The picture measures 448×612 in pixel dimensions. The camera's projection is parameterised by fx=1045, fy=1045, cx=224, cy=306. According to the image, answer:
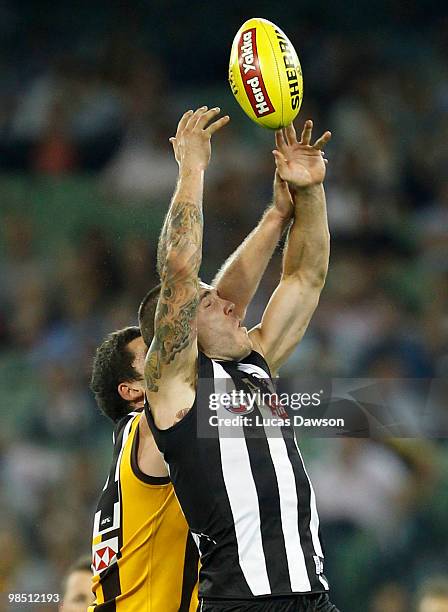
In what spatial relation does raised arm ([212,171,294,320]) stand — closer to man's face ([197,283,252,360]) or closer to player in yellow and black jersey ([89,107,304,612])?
man's face ([197,283,252,360])

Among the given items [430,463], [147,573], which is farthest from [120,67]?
[147,573]

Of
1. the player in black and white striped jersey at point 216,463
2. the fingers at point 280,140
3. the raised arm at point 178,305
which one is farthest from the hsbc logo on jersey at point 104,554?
the fingers at point 280,140

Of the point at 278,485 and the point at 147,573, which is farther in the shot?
the point at 147,573

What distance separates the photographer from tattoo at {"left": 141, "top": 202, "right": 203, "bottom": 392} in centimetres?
329

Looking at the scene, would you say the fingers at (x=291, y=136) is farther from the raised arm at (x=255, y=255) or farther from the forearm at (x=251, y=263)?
the forearm at (x=251, y=263)

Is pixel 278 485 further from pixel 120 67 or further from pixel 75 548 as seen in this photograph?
pixel 120 67

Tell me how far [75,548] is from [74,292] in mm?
1974

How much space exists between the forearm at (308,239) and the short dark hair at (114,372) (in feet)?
2.32

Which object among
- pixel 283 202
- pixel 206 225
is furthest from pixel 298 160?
pixel 206 225

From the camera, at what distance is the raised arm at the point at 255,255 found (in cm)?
417

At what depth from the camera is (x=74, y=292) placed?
7676 millimetres

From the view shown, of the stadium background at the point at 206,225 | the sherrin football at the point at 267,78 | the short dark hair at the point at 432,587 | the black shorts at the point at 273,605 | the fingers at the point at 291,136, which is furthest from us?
the stadium background at the point at 206,225

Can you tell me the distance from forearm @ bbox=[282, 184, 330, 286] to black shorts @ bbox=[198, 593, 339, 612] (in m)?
1.33

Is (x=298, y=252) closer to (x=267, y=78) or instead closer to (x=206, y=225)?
(x=267, y=78)
